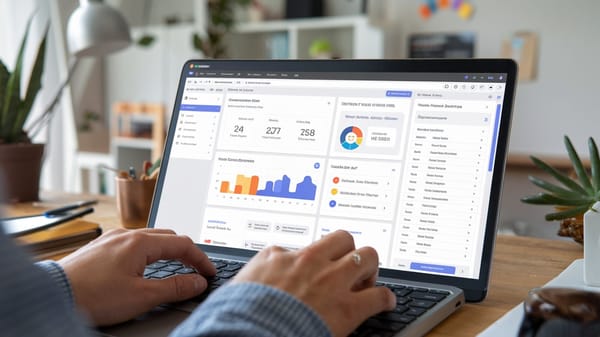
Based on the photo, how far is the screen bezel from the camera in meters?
0.74

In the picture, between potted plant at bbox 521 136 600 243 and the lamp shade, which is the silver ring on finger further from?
the lamp shade

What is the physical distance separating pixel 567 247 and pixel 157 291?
0.67 m

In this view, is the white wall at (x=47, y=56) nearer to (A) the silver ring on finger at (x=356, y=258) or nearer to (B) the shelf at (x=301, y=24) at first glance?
(B) the shelf at (x=301, y=24)

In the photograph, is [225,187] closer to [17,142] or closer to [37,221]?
[37,221]

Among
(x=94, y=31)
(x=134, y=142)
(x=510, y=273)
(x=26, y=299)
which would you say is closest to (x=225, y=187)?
(x=510, y=273)

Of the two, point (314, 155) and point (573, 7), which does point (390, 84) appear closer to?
point (314, 155)

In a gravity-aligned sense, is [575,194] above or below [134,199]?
above

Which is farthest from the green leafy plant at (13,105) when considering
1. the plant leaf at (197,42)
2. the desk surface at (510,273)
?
the plant leaf at (197,42)

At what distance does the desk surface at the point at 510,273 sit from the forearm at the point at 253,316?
0.19 meters

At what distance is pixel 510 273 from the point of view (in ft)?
2.91

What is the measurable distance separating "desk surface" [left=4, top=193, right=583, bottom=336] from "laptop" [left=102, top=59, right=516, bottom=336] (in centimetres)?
2

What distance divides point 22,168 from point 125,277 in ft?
3.00

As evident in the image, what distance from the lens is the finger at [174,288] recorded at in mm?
688

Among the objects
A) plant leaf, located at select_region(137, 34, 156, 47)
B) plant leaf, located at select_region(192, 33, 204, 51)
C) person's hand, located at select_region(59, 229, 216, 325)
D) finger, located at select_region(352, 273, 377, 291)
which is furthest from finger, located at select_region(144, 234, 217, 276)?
plant leaf, located at select_region(137, 34, 156, 47)
